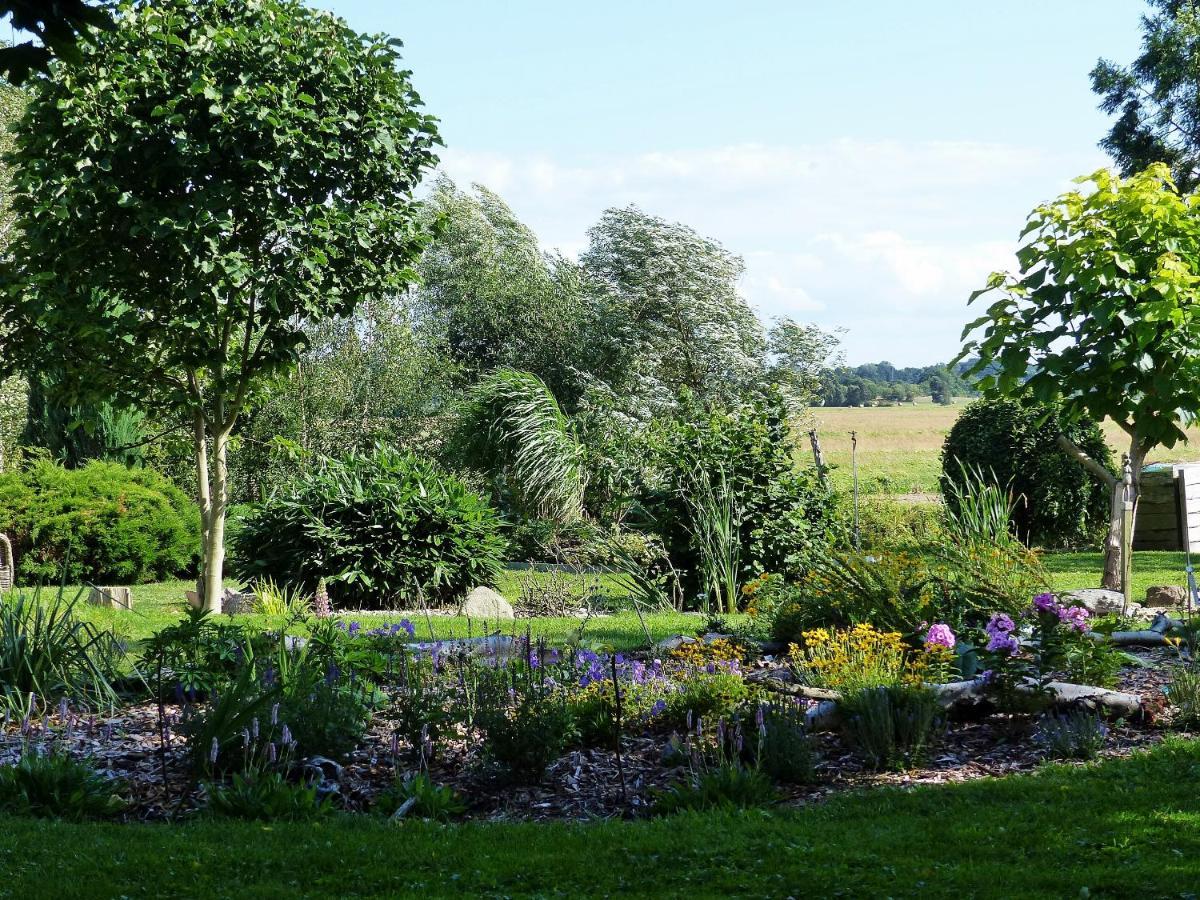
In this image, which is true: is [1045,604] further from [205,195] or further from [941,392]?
[941,392]

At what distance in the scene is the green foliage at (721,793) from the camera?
4129 millimetres

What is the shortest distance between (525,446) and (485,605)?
6641mm

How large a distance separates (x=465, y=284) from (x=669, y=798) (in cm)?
2257

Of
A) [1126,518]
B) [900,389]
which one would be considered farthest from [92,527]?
[900,389]

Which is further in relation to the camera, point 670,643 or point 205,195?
point 205,195

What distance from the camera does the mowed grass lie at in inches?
292

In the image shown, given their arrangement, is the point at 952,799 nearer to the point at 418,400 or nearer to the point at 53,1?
the point at 53,1

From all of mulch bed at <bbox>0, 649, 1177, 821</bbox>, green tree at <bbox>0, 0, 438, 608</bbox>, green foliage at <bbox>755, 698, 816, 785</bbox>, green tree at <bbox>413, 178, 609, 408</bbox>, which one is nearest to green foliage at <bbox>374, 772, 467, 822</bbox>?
mulch bed at <bbox>0, 649, 1177, 821</bbox>

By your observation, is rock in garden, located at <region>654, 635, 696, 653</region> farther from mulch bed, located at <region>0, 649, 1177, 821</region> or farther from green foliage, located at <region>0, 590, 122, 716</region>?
green foliage, located at <region>0, 590, 122, 716</region>

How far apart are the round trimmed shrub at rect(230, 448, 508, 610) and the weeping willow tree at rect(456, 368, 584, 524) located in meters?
4.49

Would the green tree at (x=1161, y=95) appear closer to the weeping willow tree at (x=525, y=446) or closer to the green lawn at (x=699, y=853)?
the weeping willow tree at (x=525, y=446)

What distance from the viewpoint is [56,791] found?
4.20 meters

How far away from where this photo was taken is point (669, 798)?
415 centimetres

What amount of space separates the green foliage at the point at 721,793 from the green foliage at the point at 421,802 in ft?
2.40
